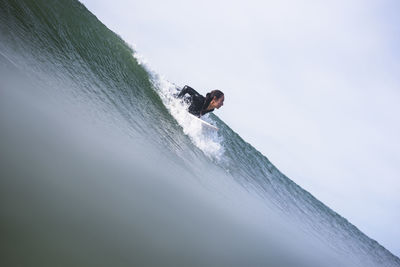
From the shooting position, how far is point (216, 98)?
10.2 metres

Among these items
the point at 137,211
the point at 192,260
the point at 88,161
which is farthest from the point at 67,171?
the point at 192,260

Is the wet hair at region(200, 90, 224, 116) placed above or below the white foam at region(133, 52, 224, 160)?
above

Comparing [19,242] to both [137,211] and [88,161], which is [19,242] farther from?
[88,161]

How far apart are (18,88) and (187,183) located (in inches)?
139

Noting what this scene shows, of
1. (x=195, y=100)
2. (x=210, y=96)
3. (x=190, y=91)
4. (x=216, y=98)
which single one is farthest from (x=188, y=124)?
→ (x=216, y=98)

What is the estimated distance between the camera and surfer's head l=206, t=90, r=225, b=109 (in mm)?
10102

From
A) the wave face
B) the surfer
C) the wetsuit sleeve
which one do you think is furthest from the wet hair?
the wave face

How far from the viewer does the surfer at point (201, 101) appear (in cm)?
1020

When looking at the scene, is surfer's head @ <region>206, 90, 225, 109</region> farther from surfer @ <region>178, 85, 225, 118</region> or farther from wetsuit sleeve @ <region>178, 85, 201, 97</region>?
wetsuit sleeve @ <region>178, 85, 201, 97</region>

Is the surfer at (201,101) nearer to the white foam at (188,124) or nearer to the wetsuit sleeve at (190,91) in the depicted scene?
the wetsuit sleeve at (190,91)

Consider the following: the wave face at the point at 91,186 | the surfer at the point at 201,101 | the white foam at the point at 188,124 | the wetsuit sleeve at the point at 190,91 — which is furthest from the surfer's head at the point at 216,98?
the wave face at the point at 91,186

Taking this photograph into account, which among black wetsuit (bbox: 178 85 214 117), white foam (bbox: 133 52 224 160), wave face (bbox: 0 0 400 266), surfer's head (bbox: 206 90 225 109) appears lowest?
wave face (bbox: 0 0 400 266)

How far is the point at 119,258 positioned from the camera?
78.4 inches

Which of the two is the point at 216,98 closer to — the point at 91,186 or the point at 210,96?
the point at 210,96
